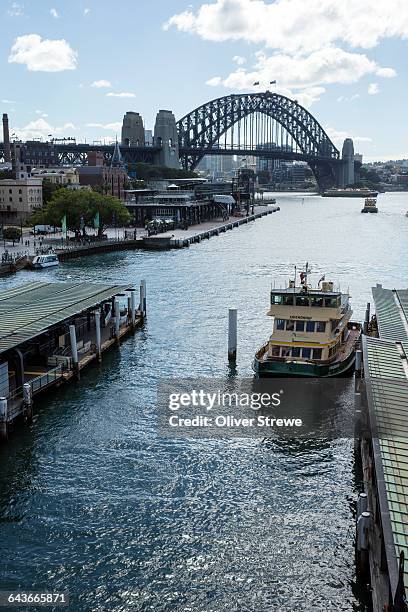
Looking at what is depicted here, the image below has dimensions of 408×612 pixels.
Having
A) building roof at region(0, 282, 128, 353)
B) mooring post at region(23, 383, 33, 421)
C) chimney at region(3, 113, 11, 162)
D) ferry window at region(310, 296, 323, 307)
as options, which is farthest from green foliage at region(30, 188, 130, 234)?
chimney at region(3, 113, 11, 162)

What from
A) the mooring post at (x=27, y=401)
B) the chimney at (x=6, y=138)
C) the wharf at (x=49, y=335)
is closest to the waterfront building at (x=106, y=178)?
the chimney at (x=6, y=138)

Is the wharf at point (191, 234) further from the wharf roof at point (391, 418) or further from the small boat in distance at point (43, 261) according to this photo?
the wharf roof at point (391, 418)

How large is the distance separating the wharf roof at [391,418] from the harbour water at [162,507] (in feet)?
10.4

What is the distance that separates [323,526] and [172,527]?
13.8 feet

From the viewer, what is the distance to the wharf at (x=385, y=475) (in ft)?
43.8

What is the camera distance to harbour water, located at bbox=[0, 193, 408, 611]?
55.6ft

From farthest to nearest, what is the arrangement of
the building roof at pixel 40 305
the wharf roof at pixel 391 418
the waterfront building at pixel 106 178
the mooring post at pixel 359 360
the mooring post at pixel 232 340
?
1. the waterfront building at pixel 106 178
2. the mooring post at pixel 232 340
3. the building roof at pixel 40 305
4. the mooring post at pixel 359 360
5. the wharf roof at pixel 391 418

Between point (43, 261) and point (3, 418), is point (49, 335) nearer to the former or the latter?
point (3, 418)

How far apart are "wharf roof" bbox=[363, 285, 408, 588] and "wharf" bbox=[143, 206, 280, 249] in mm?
59888

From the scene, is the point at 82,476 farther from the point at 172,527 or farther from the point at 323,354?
the point at 323,354

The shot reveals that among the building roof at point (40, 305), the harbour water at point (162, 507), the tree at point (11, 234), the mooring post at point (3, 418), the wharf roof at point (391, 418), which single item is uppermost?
the tree at point (11, 234)

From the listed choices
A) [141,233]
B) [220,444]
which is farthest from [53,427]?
[141,233]

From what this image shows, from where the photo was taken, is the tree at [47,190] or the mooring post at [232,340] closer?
the mooring post at [232,340]

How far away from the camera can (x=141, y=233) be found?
104 m
